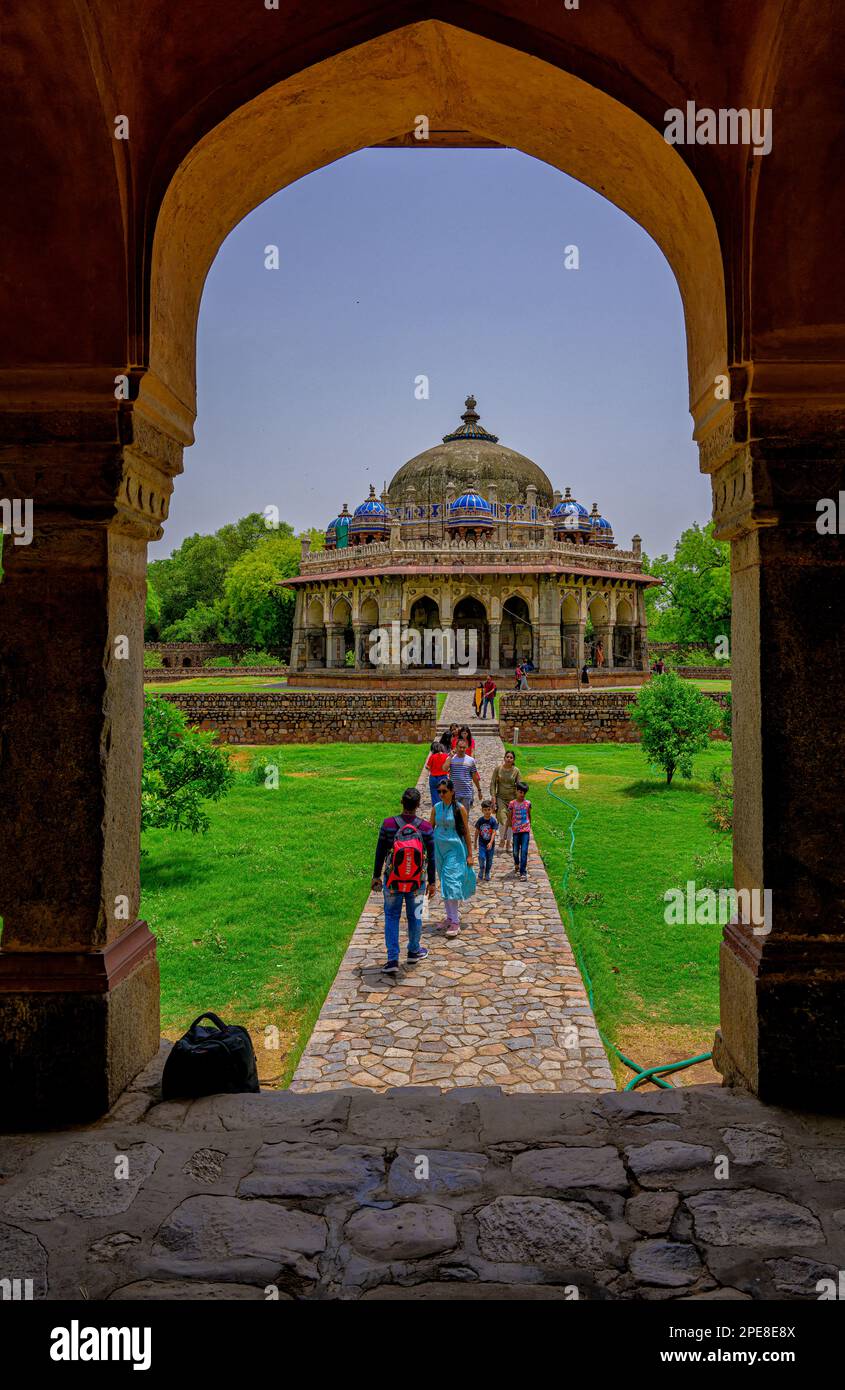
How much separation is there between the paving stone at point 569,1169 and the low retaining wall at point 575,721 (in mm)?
15067

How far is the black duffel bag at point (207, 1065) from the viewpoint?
2.70 meters

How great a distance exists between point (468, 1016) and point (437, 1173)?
8.95 feet

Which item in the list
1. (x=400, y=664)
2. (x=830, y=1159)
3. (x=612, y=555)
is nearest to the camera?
(x=830, y=1159)

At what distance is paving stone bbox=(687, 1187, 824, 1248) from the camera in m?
1.92

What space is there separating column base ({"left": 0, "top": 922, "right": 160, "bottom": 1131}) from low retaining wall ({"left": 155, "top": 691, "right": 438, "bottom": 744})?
14.7 meters

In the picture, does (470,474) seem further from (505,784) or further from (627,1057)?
(627,1057)

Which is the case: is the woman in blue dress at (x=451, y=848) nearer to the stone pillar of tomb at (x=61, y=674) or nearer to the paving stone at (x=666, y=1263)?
the stone pillar of tomb at (x=61, y=674)

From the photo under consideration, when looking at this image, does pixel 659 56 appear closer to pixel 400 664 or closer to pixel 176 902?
pixel 176 902

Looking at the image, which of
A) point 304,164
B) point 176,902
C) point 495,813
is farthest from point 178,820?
point 304,164
